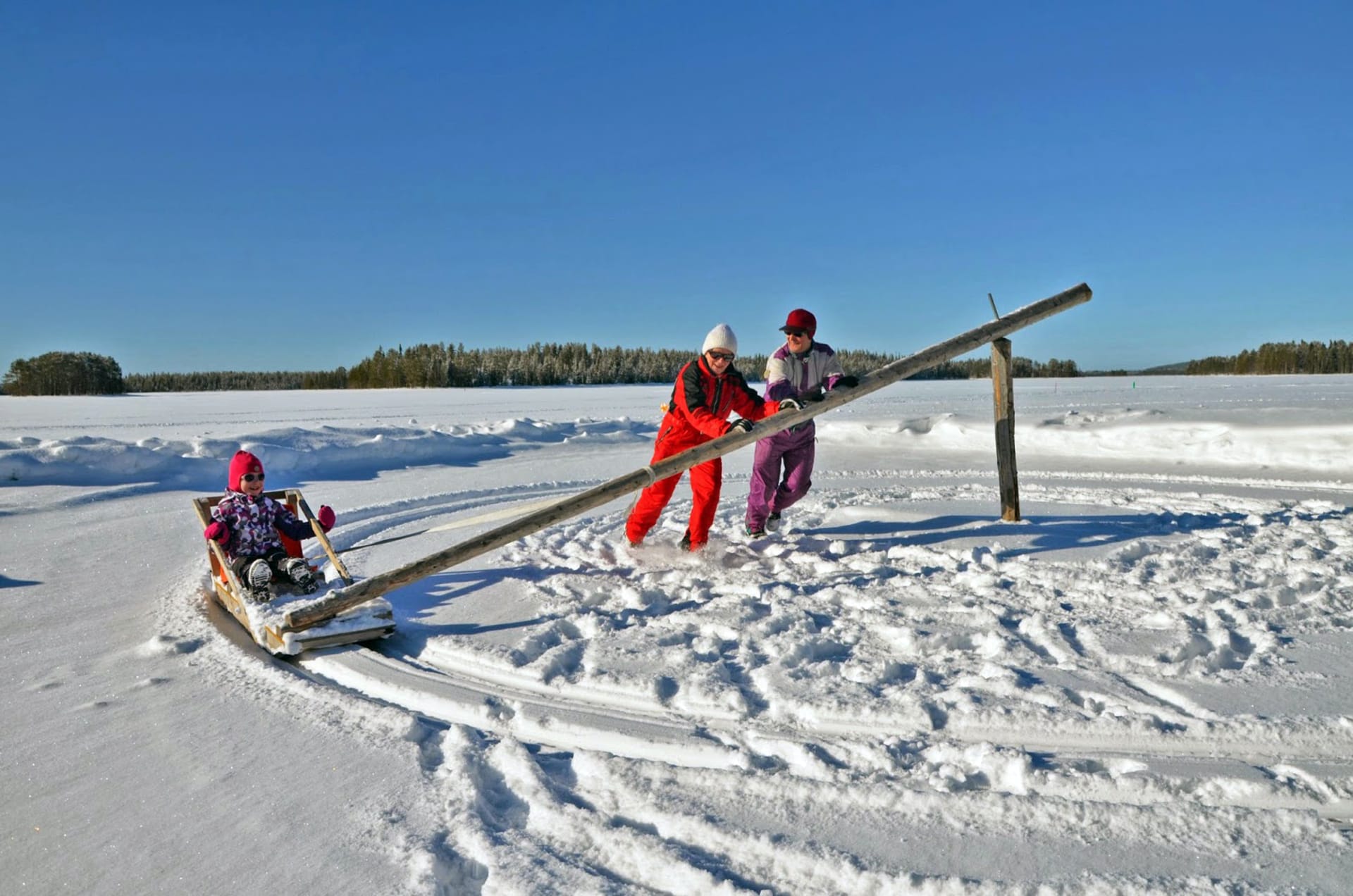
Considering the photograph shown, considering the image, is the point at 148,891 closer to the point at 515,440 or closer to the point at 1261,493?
the point at 1261,493

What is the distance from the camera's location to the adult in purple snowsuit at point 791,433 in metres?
6.44

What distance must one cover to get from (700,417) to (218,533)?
10.1 ft

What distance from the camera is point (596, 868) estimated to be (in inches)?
92.0

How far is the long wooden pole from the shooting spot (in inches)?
168

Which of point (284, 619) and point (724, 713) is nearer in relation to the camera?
point (724, 713)

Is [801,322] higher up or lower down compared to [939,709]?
higher up

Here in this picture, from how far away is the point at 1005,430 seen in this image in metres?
6.68

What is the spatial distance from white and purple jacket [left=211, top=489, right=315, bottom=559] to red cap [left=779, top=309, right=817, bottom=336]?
367cm

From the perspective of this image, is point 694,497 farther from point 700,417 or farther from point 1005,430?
point 1005,430

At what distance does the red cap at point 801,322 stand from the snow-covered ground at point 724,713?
1599 millimetres

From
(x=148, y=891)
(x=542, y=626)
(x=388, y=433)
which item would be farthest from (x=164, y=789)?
(x=388, y=433)

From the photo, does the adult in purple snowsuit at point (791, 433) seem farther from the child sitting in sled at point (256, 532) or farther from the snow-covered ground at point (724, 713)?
the child sitting in sled at point (256, 532)

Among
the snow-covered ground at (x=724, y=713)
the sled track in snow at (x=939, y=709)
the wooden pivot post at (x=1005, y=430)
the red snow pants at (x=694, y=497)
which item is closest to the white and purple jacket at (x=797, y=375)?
the red snow pants at (x=694, y=497)

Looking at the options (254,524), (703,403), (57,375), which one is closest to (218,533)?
(254,524)
